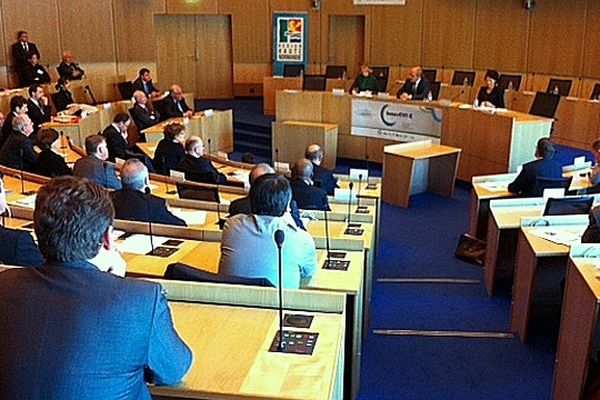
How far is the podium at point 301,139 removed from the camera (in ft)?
32.6

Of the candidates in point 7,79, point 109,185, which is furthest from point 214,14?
point 109,185

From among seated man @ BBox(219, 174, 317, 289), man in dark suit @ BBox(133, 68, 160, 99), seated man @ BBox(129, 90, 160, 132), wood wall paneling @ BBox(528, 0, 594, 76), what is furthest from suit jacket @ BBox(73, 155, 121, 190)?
wood wall paneling @ BBox(528, 0, 594, 76)

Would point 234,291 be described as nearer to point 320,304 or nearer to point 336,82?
point 320,304

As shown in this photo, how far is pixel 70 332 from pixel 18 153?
5.41 m

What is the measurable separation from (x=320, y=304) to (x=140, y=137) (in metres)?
7.86

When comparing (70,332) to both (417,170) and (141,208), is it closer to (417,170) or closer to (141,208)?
(141,208)

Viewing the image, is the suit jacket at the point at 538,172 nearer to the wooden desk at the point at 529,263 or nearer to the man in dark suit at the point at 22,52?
the wooden desk at the point at 529,263

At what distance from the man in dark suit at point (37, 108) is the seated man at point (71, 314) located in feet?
26.2

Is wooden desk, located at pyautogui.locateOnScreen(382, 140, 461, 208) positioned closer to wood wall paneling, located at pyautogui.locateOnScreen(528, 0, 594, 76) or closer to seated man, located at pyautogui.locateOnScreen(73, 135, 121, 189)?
seated man, located at pyautogui.locateOnScreen(73, 135, 121, 189)

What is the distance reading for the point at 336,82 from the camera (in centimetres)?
1241

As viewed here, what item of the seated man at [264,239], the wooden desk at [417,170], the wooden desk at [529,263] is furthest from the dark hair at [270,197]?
the wooden desk at [417,170]

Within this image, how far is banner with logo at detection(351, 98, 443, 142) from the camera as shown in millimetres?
9305

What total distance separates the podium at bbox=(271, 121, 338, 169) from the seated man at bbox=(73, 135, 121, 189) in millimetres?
4581

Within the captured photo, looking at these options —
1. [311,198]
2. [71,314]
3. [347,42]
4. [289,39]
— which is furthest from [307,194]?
[347,42]
